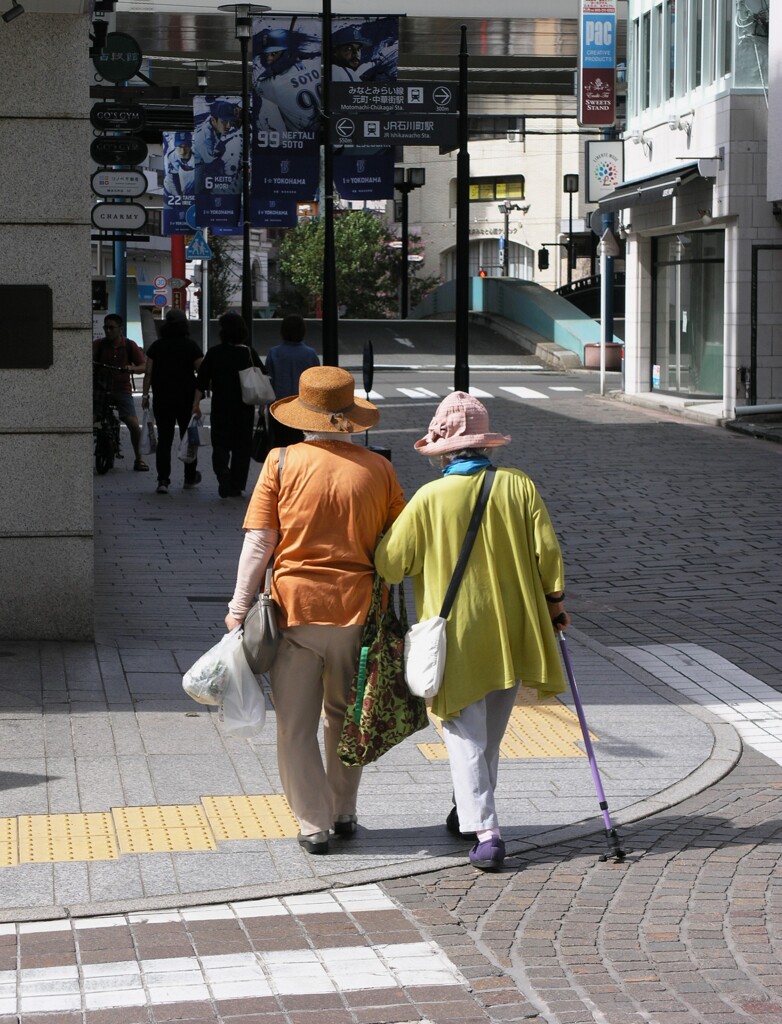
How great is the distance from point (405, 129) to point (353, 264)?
175ft

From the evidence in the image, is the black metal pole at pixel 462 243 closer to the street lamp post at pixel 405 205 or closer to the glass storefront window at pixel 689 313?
the glass storefront window at pixel 689 313

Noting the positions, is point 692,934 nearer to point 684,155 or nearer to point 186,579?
point 186,579

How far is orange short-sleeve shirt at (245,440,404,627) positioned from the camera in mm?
5953

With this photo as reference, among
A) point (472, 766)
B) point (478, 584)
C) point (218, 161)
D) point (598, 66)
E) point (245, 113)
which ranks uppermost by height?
point (598, 66)

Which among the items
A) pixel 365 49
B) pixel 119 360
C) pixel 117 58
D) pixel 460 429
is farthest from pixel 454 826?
pixel 365 49

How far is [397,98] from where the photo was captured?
19.6 metres

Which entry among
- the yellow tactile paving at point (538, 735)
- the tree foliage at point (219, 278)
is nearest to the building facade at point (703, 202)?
the yellow tactile paving at point (538, 735)

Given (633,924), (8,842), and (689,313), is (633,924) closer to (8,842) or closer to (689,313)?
(8,842)

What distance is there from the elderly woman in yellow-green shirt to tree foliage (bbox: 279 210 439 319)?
6424 centimetres

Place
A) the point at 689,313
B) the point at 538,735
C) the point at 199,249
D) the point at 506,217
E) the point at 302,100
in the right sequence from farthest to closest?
the point at 506,217 < the point at 199,249 < the point at 689,313 < the point at 302,100 < the point at 538,735

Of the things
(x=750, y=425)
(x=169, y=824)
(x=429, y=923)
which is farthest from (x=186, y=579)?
(x=750, y=425)

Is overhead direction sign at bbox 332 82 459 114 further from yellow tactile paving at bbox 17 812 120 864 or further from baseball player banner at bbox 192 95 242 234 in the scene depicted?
yellow tactile paving at bbox 17 812 120 864

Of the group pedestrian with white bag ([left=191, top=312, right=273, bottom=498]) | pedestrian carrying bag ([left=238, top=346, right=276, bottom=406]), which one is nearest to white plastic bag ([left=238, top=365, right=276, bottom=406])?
pedestrian carrying bag ([left=238, top=346, right=276, bottom=406])

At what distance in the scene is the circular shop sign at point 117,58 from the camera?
1762 cm
